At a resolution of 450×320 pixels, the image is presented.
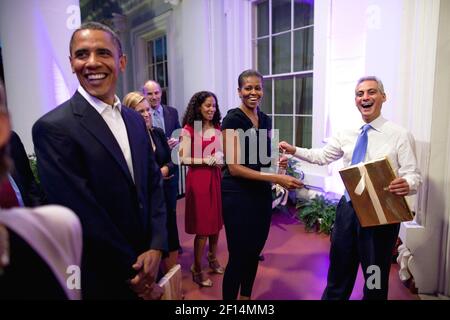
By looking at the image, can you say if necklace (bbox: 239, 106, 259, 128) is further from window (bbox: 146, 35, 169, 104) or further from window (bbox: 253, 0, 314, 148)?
window (bbox: 146, 35, 169, 104)

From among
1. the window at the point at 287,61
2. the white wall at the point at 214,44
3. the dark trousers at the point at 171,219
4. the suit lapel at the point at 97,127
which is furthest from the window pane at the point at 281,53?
the suit lapel at the point at 97,127

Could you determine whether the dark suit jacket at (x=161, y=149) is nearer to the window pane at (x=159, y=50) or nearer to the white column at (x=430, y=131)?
the white column at (x=430, y=131)

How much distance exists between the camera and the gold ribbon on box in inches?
56.0

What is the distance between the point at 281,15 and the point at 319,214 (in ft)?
8.40

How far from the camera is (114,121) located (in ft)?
3.22

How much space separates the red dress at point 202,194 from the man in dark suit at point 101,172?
1325 millimetres

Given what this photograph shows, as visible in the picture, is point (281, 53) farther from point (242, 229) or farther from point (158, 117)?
point (242, 229)

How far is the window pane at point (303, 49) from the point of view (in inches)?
141

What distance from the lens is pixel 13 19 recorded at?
101 inches

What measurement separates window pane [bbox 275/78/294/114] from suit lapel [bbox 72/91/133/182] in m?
3.35

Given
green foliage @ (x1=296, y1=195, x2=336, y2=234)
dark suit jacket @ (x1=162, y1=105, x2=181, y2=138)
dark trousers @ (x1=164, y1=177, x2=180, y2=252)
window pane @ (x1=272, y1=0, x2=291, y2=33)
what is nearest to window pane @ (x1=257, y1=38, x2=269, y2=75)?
window pane @ (x1=272, y1=0, x2=291, y2=33)
